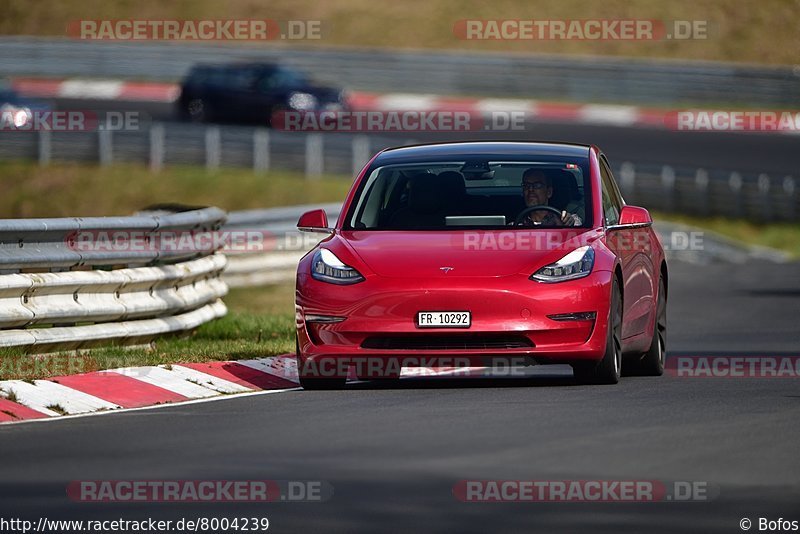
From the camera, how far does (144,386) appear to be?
38.0 feet

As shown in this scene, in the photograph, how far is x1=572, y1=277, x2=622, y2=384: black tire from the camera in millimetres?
11734

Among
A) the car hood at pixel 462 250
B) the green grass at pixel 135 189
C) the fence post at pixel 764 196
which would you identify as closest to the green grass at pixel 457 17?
the green grass at pixel 135 189

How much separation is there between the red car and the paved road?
254 millimetres

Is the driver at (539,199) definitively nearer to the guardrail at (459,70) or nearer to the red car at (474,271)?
the red car at (474,271)

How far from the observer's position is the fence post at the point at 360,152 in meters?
36.8

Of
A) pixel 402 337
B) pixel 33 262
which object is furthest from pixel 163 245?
pixel 402 337

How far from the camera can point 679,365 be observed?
14.1 meters

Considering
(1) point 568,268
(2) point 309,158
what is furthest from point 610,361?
(2) point 309,158

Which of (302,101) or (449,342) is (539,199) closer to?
→ (449,342)

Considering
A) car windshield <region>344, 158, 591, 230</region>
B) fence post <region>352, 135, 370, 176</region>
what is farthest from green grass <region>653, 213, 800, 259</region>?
car windshield <region>344, 158, 591, 230</region>

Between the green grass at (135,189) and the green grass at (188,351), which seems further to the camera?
the green grass at (135,189)

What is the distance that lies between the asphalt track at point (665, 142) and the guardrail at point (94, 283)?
25.7m

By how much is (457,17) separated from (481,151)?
48.3 m

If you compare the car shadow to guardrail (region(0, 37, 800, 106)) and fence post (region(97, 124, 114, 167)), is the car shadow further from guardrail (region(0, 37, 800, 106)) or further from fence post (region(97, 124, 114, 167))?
guardrail (region(0, 37, 800, 106))
